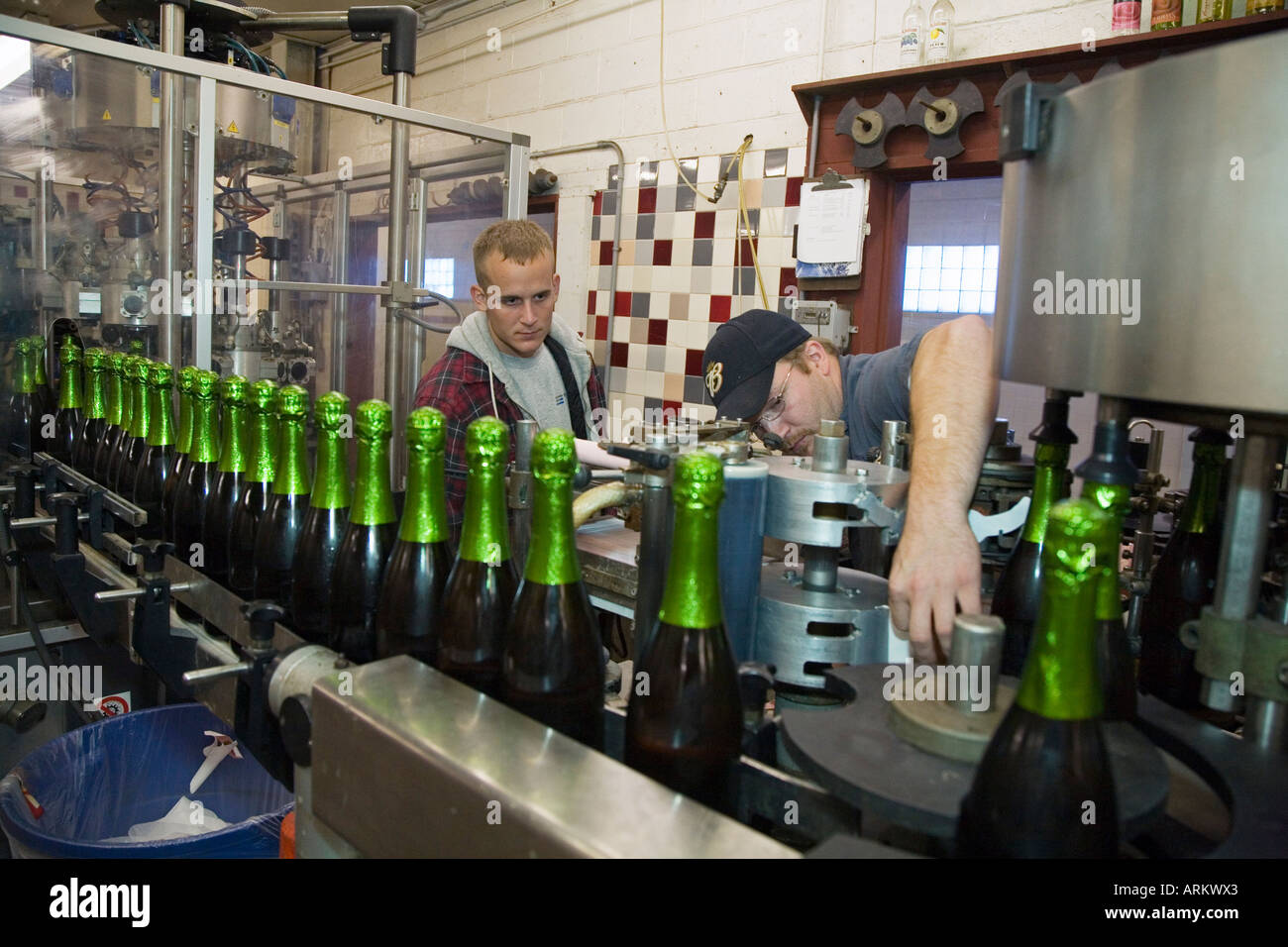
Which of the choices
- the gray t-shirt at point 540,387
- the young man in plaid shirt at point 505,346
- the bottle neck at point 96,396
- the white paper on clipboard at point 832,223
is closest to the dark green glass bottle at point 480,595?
the bottle neck at point 96,396

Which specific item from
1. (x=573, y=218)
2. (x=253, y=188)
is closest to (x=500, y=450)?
(x=253, y=188)

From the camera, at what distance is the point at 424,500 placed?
683 mm

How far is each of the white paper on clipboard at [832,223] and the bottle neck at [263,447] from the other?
6.73ft

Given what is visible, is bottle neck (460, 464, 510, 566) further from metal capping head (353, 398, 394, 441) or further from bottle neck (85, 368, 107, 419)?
bottle neck (85, 368, 107, 419)

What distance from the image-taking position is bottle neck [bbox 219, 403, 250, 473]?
97 centimetres

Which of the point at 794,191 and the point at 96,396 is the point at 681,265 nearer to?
the point at 794,191

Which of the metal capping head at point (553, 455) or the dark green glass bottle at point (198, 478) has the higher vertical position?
the metal capping head at point (553, 455)

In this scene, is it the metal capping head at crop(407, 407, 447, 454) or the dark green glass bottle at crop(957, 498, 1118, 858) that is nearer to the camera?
the dark green glass bottle at crop(957, 498, 1118, 858)

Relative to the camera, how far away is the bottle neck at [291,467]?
2.83 feet

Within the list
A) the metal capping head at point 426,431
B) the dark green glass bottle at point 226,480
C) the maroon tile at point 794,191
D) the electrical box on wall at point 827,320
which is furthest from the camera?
the maroon tile at point 794,191

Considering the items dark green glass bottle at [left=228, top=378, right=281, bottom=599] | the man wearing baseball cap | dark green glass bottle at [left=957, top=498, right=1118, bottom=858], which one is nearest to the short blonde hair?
the man wearing baseball cap

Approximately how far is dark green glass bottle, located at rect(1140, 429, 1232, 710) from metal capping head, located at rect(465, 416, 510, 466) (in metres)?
0.61

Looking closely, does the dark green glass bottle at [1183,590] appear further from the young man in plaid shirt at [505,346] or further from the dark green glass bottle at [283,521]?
the young man in plaid shirt at [505,346]

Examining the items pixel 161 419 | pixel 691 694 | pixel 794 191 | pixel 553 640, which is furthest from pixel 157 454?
pixel 794 191
